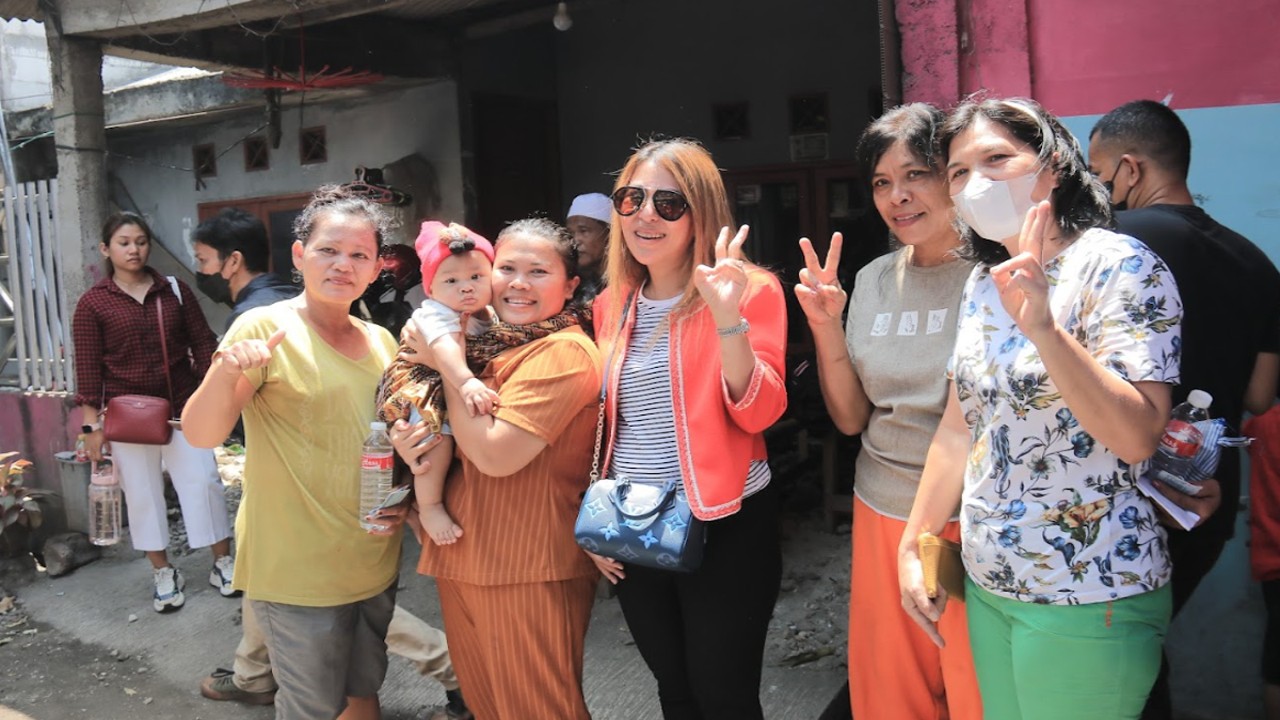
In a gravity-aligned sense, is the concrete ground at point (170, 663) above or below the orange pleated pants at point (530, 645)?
below

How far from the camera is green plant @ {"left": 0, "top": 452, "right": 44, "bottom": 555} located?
211 inches

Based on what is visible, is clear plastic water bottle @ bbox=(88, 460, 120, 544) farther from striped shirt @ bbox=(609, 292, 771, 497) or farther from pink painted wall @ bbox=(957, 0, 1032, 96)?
pink painted wall @ bbox=(957, 0, 1032, 96)

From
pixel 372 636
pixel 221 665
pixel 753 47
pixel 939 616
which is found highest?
pixel 753 47

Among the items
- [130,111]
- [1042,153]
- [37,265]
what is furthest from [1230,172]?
[130,111]

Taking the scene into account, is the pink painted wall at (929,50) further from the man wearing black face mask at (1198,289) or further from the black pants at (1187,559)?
the black pants at (1187,559)

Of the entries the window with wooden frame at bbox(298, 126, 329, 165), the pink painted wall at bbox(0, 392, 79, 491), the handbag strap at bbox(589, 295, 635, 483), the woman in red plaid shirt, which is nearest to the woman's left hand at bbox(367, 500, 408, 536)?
the handbag strap at bbox(589, 295, 635, 483)

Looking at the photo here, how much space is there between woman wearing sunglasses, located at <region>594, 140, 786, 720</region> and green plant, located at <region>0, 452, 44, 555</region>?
4.60 metres

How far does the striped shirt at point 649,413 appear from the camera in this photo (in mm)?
2273

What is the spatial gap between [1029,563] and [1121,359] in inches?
16.0

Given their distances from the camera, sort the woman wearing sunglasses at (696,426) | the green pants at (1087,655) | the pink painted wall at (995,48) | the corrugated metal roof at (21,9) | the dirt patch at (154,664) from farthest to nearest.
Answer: the corrugated metal roof at (21,9)
the dirt patch at (154,664)
the pink painted wall at (995,48)
the woman wearing sunglasses at (696,426)
the green pants at (1087,655)

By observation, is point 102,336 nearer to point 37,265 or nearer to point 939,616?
point 37,265

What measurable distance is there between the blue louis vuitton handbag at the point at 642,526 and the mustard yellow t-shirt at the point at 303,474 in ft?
2.56

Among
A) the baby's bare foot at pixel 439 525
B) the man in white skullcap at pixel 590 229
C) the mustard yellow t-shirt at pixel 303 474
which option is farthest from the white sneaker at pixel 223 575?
the baby's bare foot at pixel 439 525

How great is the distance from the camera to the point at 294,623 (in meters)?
2.63
